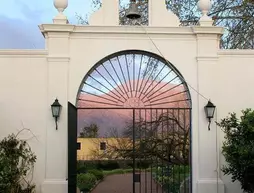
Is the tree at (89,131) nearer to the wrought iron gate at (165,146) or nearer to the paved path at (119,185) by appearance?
the wrought iron gate at (165,146)

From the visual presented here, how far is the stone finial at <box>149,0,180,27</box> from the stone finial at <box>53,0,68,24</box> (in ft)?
5.65

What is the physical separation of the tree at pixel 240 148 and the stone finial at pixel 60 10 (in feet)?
12.0

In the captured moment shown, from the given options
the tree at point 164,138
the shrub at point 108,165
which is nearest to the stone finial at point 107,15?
the tree at point 164,138

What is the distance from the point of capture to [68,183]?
7.62 m

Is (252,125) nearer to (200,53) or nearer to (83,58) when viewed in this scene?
(200,53)

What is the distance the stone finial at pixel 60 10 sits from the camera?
8.40 metres

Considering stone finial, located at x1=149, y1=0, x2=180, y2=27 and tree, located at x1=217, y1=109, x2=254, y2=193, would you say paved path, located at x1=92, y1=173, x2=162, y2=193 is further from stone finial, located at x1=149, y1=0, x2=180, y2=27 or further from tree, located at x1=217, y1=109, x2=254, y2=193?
stone finial, located at x1=149, y1=0, x2=180, y2=27

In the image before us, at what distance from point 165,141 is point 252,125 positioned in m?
2.42

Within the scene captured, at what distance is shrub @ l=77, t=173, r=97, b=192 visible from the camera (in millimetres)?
11811

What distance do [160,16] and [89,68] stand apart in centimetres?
180

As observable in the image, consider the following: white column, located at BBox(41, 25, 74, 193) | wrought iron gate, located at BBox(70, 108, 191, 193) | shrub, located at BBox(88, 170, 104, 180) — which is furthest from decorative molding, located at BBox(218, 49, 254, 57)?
shrub, located at BBox(88, 170, 104, 180)

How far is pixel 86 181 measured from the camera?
12195mm

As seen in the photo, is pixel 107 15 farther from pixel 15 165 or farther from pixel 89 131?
pixel 15 165

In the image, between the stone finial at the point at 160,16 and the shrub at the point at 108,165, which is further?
the shrub at the point at 108,165
